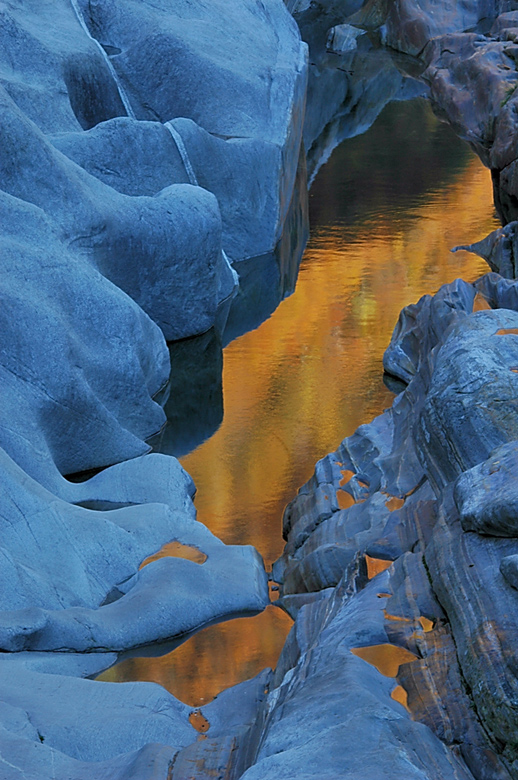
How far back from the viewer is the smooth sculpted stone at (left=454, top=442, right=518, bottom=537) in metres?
3.33

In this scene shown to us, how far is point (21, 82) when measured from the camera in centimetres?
937

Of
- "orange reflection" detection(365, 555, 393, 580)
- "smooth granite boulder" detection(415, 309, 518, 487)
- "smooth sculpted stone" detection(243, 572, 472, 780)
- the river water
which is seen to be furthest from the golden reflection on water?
"smooth sculpted stone" detection(243, 572, 472, 780)

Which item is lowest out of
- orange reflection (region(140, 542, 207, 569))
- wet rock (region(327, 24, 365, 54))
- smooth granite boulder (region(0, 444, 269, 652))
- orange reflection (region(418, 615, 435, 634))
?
orange reflection (region(140, 542, 207, 569))

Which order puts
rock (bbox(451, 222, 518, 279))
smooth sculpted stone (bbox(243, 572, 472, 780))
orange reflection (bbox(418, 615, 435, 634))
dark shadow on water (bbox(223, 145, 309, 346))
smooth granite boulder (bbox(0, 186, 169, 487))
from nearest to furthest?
1. smooth sculpted stone (bbox(243, 572, 472, 780))
2. orange reflection (bbox(418, 615, 435, 634))
3. smooth granite boulder (bbox(0, 186, 169, 487))
4. rock (bbox(451, 222, 518, 279))
5. dark shadow on water (bbox(223, 145, 309, 346))

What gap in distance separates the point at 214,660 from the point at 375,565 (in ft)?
3.37

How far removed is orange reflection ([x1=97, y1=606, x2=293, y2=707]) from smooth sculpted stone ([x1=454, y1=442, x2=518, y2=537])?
164 cm

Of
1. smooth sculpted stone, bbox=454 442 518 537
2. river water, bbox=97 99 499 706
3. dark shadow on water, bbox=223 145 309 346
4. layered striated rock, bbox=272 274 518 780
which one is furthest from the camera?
dark shadow on water, bbox=223 145 309 346

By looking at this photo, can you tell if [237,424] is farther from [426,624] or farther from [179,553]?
[426,624]

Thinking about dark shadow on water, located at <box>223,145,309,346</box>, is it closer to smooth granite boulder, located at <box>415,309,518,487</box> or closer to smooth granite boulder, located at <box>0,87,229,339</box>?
smooth granite boulder, located at <box>0,87,229,339</box>

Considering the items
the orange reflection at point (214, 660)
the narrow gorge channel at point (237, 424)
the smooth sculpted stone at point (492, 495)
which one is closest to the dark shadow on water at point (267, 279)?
the narrow gorge channel at point (237, 424)

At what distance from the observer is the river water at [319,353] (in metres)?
5.07

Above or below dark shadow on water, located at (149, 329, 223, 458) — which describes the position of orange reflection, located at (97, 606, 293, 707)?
above

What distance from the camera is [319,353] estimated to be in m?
8.98

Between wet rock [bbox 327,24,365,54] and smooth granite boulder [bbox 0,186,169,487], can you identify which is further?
wet rock [bbox 327,24,365,54]
